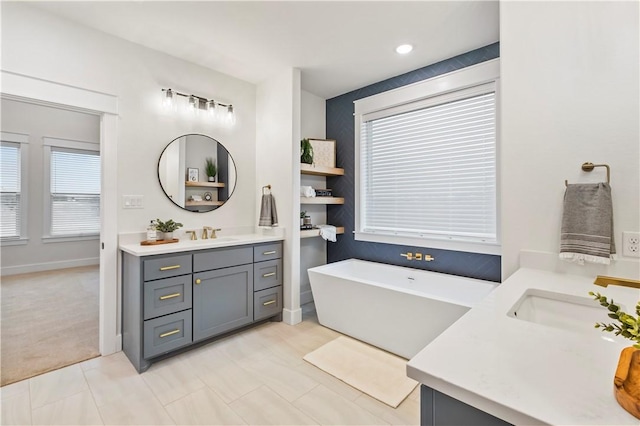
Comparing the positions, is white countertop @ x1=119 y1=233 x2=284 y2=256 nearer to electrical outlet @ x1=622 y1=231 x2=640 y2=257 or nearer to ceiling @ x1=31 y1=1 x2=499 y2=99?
ceiling @ x1=31 y1=1 x2=499 y2=99

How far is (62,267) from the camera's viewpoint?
5.41 meters

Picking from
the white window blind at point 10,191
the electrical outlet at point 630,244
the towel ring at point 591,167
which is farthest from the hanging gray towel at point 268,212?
the white window blind at point 10,191

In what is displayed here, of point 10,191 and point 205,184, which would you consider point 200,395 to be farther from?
point 10,191

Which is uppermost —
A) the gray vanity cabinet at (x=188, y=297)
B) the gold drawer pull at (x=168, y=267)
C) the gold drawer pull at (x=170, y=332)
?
the gold drawer pull at (x=168, y=267)

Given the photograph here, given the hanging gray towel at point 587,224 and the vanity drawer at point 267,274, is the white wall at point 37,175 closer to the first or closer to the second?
the vanity drawer at point 267,274

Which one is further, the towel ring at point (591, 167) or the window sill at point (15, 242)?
the window sill at point (15, 242)

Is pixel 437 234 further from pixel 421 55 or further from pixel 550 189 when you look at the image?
pixel 421 55

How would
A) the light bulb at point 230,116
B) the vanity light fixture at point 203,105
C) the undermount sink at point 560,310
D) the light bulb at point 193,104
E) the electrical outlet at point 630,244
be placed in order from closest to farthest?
the undermount sink at point 560,310 < the electrical outlet at point 630,244 < the vanity light fixture at point 203,105 < the light bulb at point 193,104 < the light bulb at point 230,116

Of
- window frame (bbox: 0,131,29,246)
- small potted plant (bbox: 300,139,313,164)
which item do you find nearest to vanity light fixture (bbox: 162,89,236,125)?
small potted plant (bbox: 300,139,313,164)

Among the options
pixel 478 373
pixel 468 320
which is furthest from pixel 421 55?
pixel 478 373

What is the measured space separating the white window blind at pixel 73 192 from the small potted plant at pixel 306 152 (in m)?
4.73

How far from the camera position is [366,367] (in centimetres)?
230

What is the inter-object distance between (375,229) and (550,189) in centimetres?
199

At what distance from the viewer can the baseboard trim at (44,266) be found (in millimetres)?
4848
